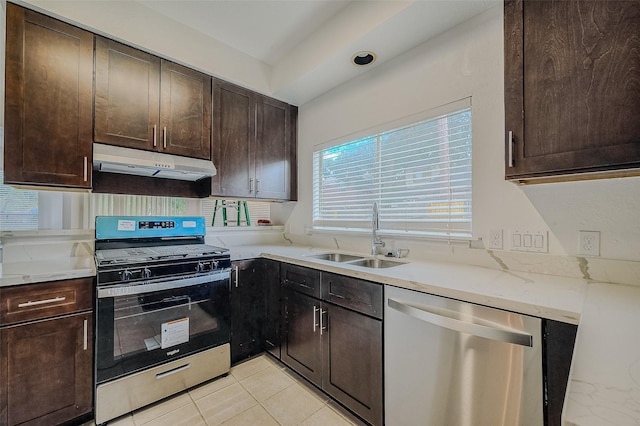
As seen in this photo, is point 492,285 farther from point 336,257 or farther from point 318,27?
point 318,27

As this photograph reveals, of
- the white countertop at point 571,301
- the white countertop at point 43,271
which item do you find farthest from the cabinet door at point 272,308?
the white countertop at point 43,271

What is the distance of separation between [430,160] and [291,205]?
1.67m

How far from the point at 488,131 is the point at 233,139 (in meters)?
2.03

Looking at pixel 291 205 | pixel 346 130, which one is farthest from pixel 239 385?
pixel 346 130

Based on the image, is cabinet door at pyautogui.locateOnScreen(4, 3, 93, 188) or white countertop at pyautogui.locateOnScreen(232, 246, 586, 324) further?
cabinet door at pyautogui.locateOnScreen(4, 3, 93, 188)

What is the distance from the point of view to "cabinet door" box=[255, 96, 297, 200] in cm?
278

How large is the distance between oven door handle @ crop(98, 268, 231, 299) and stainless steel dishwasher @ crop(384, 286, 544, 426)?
1.26 metres

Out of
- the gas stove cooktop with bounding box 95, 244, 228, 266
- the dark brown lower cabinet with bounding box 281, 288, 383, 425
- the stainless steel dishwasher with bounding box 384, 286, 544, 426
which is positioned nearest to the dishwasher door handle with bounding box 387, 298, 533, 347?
the stainless steel dishwasher with bounding box 384, 286, 544, 426

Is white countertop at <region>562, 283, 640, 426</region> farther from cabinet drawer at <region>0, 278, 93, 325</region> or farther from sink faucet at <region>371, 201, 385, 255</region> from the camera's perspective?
cabinet drawer at <region>0, 278, 93, 325</region>

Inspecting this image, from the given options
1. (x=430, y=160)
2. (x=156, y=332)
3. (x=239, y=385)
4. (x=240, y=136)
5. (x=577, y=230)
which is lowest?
(x=239, y=385)

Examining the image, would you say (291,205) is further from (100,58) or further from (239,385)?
(100,58)

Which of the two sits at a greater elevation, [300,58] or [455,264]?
[300,58]

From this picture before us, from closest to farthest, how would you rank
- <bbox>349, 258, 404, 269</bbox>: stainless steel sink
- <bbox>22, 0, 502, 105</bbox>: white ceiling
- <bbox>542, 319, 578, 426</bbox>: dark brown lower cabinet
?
<bbox>542, 319, 578, 426</bbox>: dark brown lower cabinet → <bbox>22, 0, 502, 105</bbox>: white ceiling → <bbox>349, 258, 404, 269</bbox>: stainless steel sink

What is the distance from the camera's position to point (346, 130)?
2.56 meters
